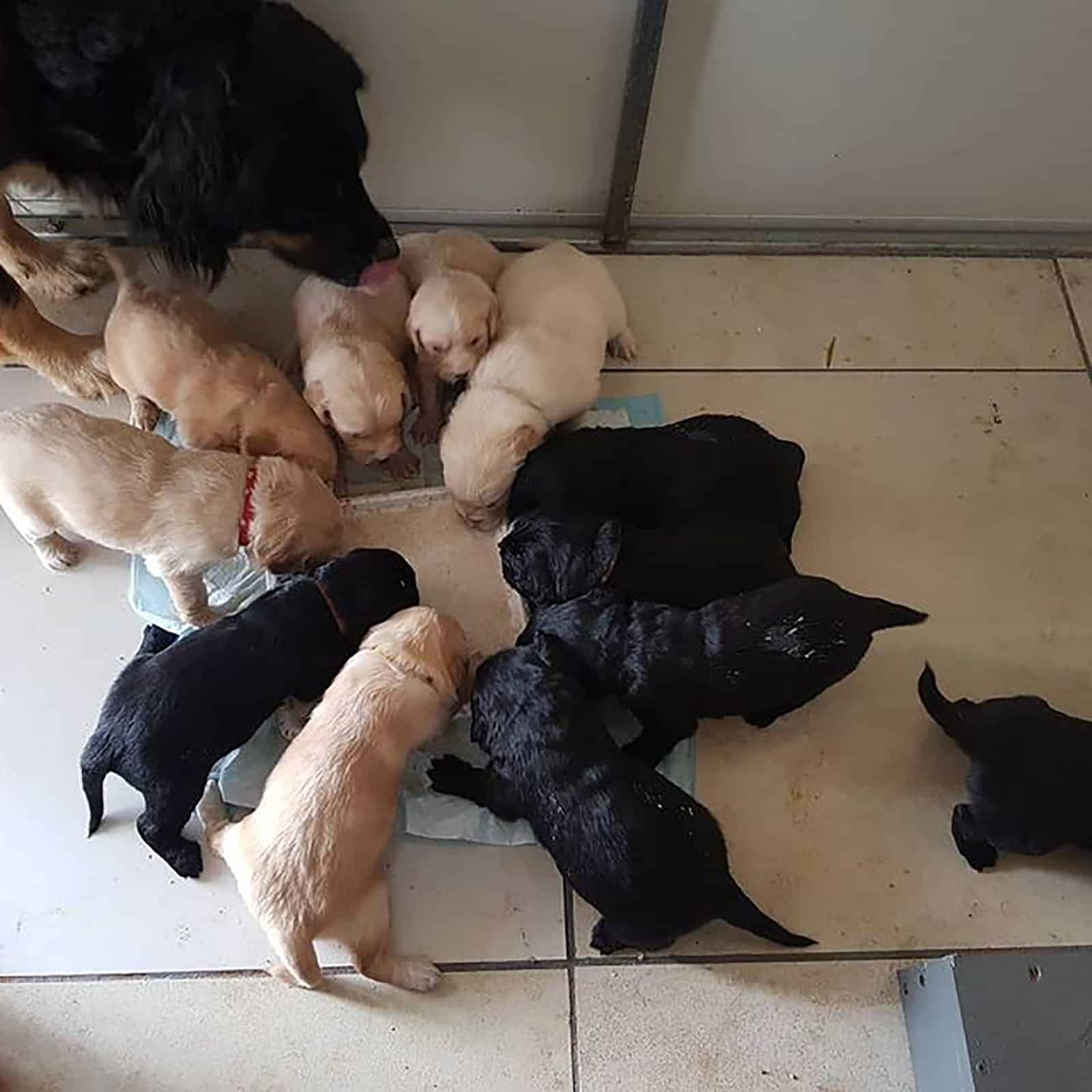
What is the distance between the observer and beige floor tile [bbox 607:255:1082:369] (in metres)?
2.12

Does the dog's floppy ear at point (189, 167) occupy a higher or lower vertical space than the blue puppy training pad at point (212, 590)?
higher

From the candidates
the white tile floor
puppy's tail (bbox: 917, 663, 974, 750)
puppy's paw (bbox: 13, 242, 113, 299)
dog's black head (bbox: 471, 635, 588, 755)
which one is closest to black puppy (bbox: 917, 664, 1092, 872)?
puppy's tail (bbox: 917, 663, 974, 750)

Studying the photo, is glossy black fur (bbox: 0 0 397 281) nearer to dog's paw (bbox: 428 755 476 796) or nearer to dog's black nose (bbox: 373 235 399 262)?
dog's black nose (bbox: 373 235 399 262)

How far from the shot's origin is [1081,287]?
7.32ft

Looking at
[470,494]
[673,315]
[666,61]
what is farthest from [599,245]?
[470,494]

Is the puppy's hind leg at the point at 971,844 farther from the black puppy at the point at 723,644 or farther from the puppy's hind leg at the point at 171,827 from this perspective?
the puppy's hind leg at the point at 171,827

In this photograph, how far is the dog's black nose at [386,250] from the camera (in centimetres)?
171

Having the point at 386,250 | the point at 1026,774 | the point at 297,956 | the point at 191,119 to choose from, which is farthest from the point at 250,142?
the point at 1026,774

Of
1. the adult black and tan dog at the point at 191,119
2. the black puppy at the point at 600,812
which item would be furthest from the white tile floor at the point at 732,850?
the adult black and tan dog at the point at 191,119

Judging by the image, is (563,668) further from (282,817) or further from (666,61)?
(666,61)

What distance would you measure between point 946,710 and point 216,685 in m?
0.90

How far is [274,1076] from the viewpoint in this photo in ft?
5.16

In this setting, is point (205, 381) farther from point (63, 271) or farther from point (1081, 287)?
point (1081, 287)

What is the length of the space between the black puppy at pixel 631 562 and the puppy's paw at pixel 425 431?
28cm
